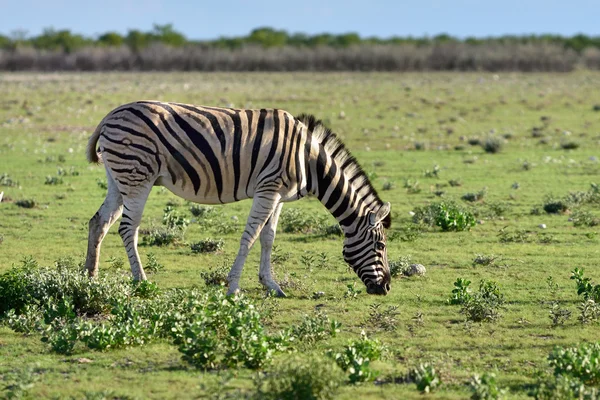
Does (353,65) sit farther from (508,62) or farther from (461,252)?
(461,252)

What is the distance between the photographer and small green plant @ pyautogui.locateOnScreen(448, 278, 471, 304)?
31.9 feet

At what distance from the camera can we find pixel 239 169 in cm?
1038

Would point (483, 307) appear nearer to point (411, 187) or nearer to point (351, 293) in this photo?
point (351, 293)

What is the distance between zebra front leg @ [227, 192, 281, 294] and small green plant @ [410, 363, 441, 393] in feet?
10.8

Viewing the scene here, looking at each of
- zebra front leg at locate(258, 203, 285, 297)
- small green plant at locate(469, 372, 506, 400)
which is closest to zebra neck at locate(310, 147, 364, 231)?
zebra front leg at locate(258, 203, 285, 297)

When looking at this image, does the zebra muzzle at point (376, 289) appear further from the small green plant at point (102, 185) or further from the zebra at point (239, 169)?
the small green plant at point (102, 185)

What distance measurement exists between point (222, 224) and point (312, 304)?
500 centimetres

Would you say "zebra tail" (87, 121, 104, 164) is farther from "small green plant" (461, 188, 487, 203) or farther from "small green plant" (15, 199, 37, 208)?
"small green plant" (461, 188, 487, 203)

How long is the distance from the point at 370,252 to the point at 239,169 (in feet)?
5.81

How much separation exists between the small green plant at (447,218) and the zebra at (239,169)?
170 inches

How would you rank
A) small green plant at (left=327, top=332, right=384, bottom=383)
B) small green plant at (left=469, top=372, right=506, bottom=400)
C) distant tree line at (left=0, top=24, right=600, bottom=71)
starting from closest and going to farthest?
small green plant at (left=469, top=372, right=506, bottom=400)
small green plant at (left=327, top=332, right=384, bottom=383)
distant tree line at (left=0, top=24, right=600, bottom=71)

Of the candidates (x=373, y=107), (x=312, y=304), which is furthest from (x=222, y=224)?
(x=373, y=107)

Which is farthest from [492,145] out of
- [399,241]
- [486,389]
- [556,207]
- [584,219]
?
[486,389]

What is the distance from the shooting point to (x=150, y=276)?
11539 millimetres
